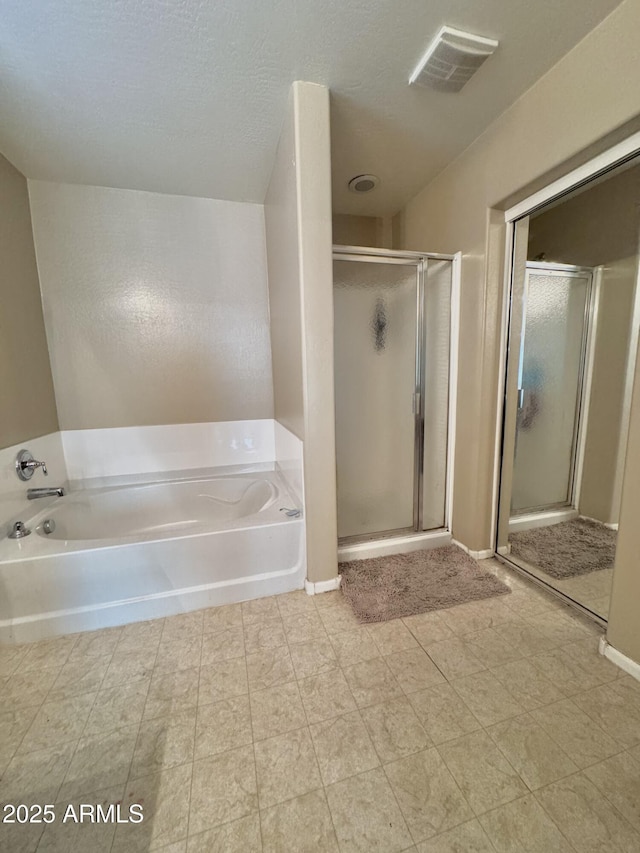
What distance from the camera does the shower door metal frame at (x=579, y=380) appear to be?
2.03 metres

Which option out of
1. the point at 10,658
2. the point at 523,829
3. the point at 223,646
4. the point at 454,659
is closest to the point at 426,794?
the point at 523,829

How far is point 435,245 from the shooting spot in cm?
206

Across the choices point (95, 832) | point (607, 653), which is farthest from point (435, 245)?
point (95, 832)

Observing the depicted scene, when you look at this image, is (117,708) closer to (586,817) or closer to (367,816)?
(367,816)

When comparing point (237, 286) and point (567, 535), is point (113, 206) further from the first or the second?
point (567, 535)

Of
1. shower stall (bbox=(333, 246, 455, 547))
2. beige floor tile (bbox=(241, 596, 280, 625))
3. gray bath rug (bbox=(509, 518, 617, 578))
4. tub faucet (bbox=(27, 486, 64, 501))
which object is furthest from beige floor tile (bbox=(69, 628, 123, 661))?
gray bath rug (bbox=(509, 518, 617, 578))

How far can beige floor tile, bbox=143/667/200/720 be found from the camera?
1104 millimetres

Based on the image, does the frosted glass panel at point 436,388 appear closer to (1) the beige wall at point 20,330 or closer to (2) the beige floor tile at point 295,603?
(2) the beige floor tile at point 295,603

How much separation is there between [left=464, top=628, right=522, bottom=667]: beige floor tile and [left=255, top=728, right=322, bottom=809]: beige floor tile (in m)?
0.74

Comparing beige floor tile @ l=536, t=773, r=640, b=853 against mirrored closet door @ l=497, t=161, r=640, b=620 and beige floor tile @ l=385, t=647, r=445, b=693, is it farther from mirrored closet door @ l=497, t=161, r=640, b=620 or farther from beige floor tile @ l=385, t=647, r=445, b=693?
mirrored closet door @ l=497, t=161, r=640, b=620

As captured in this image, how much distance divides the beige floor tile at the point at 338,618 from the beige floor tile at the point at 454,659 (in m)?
0.34

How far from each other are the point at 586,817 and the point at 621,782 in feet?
0.55

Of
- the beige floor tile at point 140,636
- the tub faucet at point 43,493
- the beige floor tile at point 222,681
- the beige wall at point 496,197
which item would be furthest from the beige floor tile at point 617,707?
the tub faucet at point 43,493

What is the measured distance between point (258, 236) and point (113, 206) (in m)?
0.94
